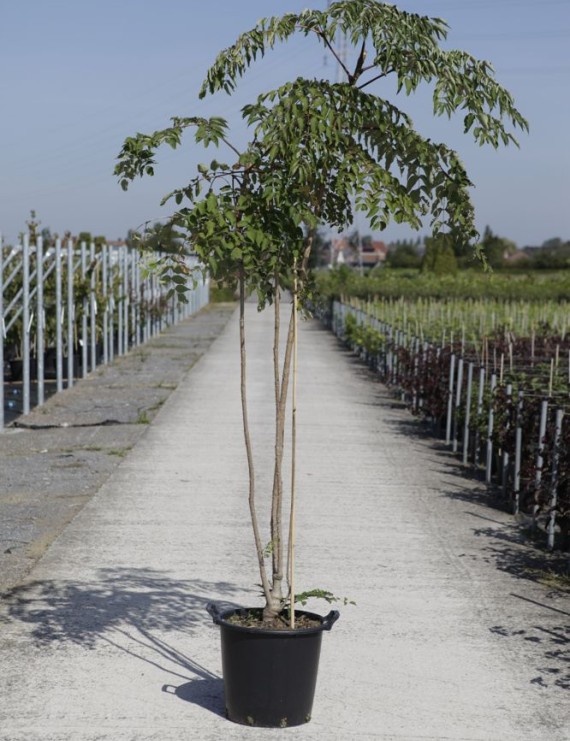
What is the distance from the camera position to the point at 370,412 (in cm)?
1675

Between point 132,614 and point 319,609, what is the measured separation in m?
1.01

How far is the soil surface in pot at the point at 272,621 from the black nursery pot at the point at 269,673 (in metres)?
0.22

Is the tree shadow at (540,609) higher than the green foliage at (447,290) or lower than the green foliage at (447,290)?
lower

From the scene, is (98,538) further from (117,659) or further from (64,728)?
(64,728)

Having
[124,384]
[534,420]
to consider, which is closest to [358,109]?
[534,420]

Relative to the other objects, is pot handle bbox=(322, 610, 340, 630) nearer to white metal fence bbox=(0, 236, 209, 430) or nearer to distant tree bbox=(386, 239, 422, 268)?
white metal fence bbox=(0, 236, 209, 430)

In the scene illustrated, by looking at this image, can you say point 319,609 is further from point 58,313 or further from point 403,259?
point 403,259

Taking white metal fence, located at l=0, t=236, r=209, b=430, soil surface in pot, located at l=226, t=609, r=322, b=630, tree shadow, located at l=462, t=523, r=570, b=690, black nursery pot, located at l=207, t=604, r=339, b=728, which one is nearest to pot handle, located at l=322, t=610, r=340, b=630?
black nursery pot, located at l=207, t=604, r=339, b=728

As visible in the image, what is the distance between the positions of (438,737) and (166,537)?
3.93 m

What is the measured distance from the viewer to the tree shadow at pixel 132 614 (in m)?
5.50

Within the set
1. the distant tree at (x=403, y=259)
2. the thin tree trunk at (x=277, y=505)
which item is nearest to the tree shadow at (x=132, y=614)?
the thin tree trunk at (x=277, y=505)

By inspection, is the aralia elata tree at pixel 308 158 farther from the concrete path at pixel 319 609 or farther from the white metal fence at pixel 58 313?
Result: the white metal fence at pixel 58 313

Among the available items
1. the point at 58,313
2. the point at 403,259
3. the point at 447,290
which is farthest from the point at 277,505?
the point at 403,259

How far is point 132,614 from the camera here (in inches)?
254
